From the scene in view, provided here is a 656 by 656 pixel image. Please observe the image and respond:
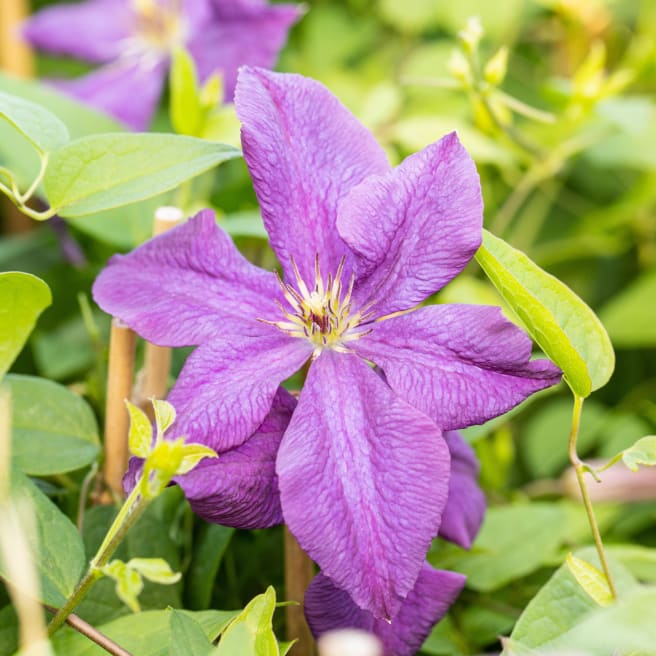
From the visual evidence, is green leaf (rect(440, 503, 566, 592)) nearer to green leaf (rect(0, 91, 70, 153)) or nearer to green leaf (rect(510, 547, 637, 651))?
green leaf (rect(510, 547, 637, 651))

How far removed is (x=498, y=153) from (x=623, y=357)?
0.98 feet

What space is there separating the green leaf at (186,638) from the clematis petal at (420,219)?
5.4 inches

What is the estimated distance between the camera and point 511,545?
1.67ft

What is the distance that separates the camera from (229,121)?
617mm

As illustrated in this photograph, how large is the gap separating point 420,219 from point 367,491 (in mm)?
103

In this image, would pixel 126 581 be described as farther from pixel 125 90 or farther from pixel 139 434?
pixel 125 90

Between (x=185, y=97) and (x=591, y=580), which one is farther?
(x=185, y=97)

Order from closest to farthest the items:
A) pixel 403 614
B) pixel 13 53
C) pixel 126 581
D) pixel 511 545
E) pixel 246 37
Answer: pixel 126 581 → pixel 403 614 → pixel 511 545 → pixel 246 37 → pixel 13 53

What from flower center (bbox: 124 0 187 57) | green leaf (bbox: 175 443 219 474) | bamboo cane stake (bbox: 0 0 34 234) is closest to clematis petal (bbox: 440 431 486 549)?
green leaf (bbox: 175 443 219 474)

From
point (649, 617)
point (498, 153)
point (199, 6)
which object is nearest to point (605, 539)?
point (498, 153)

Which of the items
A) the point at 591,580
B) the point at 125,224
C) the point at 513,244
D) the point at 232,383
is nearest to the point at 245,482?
the point at 232,383

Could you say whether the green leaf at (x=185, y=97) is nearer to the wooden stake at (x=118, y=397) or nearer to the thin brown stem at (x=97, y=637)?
the wooden stake at (x=118, y=397)

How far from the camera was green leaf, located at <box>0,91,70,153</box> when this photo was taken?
352 mm

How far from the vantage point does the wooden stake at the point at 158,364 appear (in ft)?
1.42
